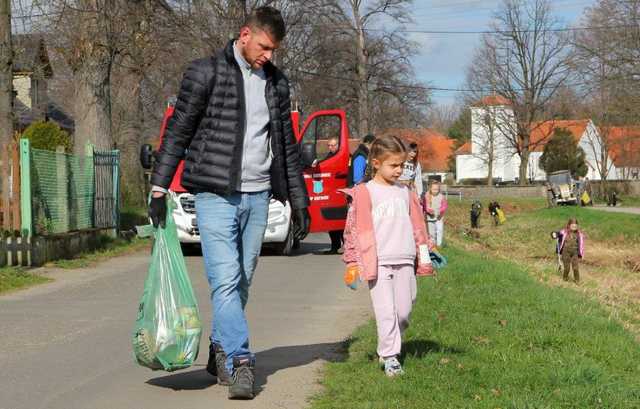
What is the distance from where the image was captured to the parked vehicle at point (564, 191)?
55.0 m

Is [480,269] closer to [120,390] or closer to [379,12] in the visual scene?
[120,390]

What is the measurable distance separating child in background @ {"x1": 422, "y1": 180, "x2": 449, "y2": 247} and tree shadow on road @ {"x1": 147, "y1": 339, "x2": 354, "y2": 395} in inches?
420

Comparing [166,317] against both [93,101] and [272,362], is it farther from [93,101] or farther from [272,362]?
[93,101]

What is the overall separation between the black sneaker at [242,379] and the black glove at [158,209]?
0.96 meters

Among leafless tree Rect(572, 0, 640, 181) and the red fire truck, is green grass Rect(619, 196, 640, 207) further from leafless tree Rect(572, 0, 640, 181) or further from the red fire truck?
the red fire truck

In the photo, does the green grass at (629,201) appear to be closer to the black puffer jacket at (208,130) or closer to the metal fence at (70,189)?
the metal fence at (70,189)

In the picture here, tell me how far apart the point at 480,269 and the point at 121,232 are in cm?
1001

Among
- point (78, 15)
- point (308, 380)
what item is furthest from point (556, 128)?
point (308, 380)

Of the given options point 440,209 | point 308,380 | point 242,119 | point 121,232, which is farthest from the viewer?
point 121,232

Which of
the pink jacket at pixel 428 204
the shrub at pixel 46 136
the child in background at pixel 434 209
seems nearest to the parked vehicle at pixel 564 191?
the shrub at pixel 46 136

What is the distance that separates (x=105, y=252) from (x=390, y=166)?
1269cm

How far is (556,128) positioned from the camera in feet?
288

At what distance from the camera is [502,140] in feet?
306

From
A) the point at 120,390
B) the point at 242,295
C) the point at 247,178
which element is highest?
the point at 247,178
